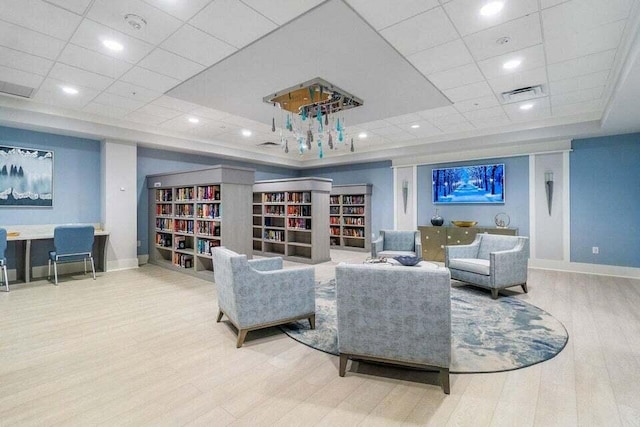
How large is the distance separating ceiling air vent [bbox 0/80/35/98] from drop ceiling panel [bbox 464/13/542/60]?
19.0ft

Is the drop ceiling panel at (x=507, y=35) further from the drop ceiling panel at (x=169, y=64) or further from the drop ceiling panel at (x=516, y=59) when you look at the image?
the drop ceiling panel at (x=169, y=64)

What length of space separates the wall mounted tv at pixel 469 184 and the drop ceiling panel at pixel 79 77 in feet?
22.5

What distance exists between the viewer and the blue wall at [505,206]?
6441mm

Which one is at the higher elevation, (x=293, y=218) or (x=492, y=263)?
(x=293, y=218)

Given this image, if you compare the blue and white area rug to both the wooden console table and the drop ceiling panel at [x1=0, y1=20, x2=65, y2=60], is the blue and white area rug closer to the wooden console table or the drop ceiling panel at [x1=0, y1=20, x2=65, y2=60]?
the wooden console table

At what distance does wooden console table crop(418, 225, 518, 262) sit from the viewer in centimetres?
650

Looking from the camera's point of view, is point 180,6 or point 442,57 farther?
point 442,57

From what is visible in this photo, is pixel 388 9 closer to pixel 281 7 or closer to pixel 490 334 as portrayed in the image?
pixel 281 7

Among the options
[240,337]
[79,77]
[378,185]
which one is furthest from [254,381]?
[378,185]

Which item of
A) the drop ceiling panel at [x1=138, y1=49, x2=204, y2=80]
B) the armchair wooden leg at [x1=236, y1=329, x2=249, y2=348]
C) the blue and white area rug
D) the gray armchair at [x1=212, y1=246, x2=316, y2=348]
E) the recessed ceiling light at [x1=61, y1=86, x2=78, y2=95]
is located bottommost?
the blue and white area rug

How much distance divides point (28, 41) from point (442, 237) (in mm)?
7335

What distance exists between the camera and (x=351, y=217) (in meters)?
9.04

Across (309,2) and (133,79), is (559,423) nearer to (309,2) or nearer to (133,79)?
(309,2)

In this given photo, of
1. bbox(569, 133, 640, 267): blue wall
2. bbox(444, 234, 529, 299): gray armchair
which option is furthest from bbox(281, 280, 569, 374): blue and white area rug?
bbox(569, 133, 640, 267): blue wall
